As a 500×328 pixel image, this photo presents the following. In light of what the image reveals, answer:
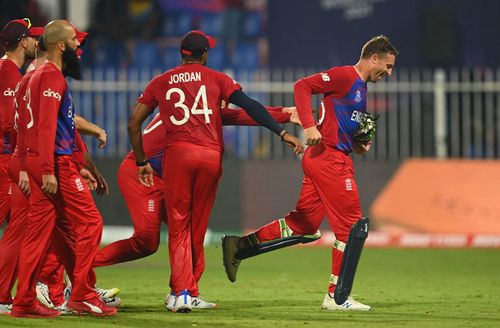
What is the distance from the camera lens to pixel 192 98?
10461mm

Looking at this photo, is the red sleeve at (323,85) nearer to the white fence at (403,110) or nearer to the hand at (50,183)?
the hand at (50,183)

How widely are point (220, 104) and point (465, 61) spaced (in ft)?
39.1

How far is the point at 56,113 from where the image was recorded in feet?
31.5

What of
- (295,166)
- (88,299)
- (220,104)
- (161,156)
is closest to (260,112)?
(220,104)

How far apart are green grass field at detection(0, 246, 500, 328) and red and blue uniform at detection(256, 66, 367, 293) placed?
0.80 metres

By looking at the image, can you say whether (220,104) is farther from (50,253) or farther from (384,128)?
(384,128)

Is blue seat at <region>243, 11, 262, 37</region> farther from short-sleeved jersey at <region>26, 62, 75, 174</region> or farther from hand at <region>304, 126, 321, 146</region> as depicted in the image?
short-sleeved jersey at <region>26, 62, 75, 174</region>

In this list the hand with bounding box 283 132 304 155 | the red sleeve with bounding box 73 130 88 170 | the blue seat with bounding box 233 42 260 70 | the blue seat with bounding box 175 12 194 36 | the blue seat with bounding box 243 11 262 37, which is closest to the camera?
the red sleeve with bounding box 73 130 88 170

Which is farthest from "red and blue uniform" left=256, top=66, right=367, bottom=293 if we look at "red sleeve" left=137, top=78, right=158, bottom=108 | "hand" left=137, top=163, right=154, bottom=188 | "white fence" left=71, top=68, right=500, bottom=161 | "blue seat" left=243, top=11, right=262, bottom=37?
Result: "blue seat" left=243, top=11, right=262, bottom=37

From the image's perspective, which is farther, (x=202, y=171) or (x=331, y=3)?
(x=331, y=3)

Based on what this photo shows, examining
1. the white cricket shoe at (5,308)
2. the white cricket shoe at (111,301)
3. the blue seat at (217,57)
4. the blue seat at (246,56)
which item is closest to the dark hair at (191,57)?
the white cricket shoe at (111,301)

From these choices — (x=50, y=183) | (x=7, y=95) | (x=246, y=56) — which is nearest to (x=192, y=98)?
(x=50, y=183)

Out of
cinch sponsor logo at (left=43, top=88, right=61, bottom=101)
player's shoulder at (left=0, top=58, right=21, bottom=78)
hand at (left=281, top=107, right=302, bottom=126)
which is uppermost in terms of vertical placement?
player's shoulder at (left=0, top=58, right=21, bottom=78)

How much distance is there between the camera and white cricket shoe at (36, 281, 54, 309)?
10781mm
